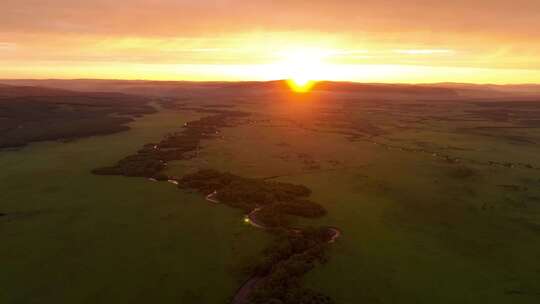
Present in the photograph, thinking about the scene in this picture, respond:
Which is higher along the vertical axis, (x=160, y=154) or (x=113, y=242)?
(x=160, y=154)

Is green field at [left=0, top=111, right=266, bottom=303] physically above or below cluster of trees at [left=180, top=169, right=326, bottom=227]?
below

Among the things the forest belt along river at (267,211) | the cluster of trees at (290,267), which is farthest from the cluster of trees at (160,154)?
the cluster of trees at (290,267)

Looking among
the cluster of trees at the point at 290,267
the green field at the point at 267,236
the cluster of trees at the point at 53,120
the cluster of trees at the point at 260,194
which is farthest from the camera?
the cluster of trees at the point at 53,120

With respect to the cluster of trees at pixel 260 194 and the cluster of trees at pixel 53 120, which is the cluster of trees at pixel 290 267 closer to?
the cluster of trees at pixel 260 194

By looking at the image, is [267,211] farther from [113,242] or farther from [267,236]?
[113,242]

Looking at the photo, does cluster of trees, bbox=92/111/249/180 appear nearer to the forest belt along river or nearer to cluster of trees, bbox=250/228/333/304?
the forest belt along river

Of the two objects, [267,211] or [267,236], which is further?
[267,211]

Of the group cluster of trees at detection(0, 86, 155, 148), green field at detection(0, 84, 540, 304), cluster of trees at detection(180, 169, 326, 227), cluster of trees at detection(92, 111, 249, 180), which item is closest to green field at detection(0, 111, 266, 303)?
green field at detection(0, 84, 540, 304)

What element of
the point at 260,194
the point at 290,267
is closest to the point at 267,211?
the point at 260,194

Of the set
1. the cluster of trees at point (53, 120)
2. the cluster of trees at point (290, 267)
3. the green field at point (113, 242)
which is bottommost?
the green field at point (113, 242)
